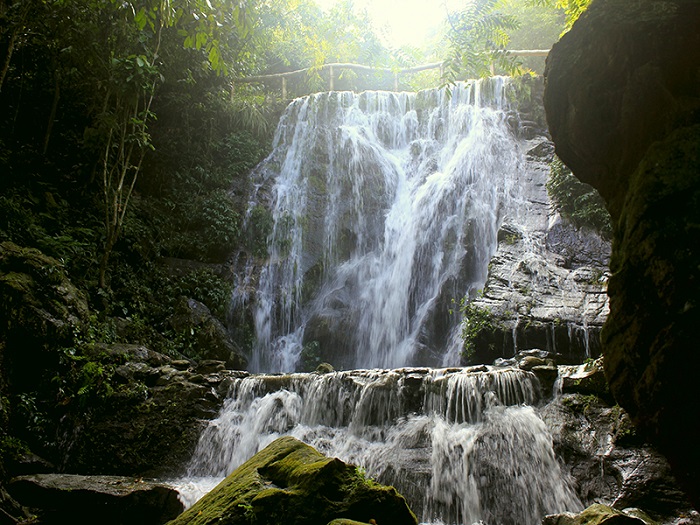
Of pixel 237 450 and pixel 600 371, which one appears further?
pixel 237 450

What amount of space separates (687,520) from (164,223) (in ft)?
37.9

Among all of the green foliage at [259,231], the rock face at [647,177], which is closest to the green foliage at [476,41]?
the rock face at [647,177]

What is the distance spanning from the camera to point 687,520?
378cm

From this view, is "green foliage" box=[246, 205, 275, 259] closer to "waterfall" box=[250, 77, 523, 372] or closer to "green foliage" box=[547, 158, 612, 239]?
"waterfall" box=[250, 77, 523, 372]

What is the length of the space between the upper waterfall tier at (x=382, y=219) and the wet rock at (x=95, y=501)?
5.94 m

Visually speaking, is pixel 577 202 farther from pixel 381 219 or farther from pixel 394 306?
pixel 381 219

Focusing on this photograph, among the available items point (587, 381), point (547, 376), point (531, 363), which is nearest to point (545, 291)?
point (531, 363)

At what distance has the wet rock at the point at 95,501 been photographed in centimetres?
411

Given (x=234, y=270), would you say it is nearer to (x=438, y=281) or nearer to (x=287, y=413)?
(x=438, y=281)

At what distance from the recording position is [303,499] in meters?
2.72

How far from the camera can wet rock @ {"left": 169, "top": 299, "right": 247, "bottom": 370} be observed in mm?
9375

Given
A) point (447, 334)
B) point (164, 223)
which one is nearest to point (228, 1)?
point (447, 334)

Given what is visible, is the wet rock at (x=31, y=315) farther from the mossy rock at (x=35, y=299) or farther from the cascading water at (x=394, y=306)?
the cascading water at (x=394, y=306)

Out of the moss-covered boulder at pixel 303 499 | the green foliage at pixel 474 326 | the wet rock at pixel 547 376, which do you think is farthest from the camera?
the green foliage at pixel 474 326
